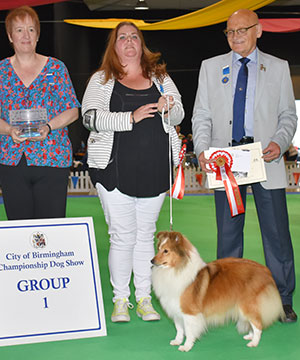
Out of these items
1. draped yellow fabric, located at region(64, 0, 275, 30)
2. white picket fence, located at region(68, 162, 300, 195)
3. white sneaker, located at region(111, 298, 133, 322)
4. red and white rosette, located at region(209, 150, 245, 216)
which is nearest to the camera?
red and white rosette, located at region(209, 150, 245, 216)

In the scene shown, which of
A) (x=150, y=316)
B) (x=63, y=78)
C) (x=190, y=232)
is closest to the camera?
(x=63, y=78)

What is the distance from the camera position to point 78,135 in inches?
782

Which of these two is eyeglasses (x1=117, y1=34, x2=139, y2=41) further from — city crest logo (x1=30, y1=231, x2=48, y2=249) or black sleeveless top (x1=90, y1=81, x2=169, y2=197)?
city crest logo (x1=30, y1=231, x2=48, y2=249)

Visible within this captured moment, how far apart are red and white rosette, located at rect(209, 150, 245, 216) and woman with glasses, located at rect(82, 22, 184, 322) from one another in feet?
0.93

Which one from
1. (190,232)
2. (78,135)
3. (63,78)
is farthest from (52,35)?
(63,78)

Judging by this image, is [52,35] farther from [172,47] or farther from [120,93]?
[120,93]

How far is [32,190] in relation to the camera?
3250 mm

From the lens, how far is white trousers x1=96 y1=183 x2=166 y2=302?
3370mm

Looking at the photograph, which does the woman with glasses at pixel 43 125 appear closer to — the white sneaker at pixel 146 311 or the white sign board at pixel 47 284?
the white sign board at pixel 47 284

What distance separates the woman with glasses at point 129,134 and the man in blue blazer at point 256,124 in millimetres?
245

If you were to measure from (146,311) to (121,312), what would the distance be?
0.17m

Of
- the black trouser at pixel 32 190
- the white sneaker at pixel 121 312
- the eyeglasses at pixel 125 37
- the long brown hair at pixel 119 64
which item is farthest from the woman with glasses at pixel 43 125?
the white sneaker at pixel 121 312

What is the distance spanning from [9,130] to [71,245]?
0.76m

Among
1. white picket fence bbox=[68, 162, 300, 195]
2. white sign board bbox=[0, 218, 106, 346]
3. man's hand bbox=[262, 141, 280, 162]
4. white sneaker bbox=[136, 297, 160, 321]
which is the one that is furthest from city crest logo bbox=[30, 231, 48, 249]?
white picket fence bbox=[68, 162, 300, 195]
